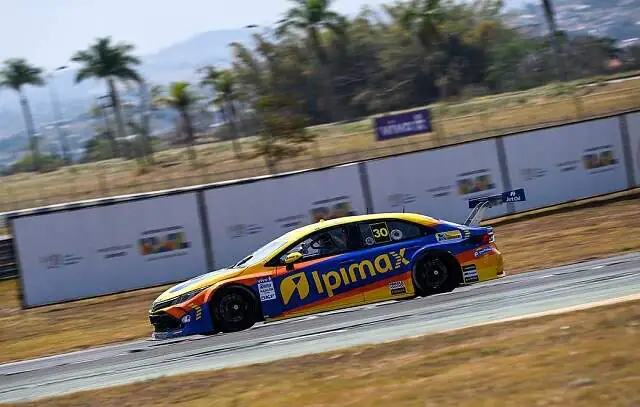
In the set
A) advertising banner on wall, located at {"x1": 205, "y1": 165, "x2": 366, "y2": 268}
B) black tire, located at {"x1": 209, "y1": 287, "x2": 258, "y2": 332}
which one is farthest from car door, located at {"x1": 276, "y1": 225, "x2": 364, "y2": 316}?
advertising banner on wall, located at {"x1": 205, "y1": 165, "x2": 366, "y2": 268}

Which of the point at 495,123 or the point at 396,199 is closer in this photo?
the point at 396,199

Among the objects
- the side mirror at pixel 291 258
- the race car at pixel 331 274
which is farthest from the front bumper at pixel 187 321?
the side mirror at pixel 291 258

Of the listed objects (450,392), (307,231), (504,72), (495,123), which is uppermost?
(504,72)

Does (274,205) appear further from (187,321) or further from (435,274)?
(187,321)

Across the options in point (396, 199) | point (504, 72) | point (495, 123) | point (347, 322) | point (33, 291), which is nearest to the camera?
point (347, 322)

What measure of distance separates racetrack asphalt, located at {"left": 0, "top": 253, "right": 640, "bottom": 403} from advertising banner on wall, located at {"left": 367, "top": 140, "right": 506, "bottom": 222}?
11.9 metres

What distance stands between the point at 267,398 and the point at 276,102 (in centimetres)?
3302

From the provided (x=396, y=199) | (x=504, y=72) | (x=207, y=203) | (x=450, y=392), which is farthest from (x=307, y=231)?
(x=504, y=72)

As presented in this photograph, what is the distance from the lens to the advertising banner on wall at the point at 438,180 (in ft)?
88.2

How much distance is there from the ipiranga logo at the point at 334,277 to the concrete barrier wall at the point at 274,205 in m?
9.62

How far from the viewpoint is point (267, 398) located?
8.25 m

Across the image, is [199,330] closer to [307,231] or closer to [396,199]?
[307,231]

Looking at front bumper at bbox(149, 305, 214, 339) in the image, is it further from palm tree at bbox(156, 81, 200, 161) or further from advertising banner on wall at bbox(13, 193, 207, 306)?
palm tree at bbox(156, 81, 200, 161)

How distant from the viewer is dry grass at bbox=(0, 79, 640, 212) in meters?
42.7
